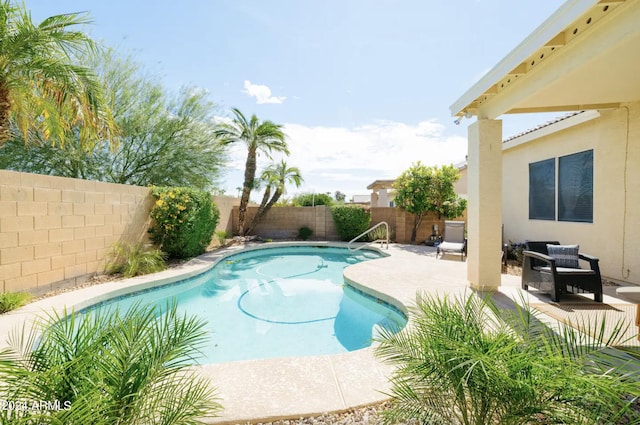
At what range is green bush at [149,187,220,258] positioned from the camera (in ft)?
29.9

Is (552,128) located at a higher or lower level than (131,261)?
higher

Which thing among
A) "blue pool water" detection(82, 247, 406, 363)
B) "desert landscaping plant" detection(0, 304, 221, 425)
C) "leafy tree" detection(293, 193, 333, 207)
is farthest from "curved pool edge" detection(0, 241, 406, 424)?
"leafy tree" detection(293, 193, 333, 207)

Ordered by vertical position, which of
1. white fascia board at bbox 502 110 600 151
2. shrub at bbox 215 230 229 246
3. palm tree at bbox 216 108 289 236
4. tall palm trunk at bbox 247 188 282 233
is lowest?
shrub at bbox 215 230 229 246

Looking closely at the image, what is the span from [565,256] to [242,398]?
6424mm

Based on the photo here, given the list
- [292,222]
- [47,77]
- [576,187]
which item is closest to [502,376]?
[47,77]

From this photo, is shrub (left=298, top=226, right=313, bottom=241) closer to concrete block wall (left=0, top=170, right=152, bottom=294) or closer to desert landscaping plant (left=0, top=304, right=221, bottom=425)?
concrete block wall (left=0, top=170, right=152, bottom=294)

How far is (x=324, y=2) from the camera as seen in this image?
8.27 meters

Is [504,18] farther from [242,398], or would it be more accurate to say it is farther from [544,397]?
[242,398]

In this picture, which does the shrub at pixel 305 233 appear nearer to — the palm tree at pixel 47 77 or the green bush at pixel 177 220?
the green bush at pixel 177 220

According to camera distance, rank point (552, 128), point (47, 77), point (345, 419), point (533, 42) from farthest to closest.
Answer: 1. point (552, 128)
2. point (47, 77)
3. point (533, 42)
4. point (345, 419)

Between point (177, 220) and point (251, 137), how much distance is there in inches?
259

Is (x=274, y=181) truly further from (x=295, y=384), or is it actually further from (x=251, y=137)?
(x=295, y=384)

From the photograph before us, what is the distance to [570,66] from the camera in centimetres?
379

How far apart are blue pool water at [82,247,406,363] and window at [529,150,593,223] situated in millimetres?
6246
